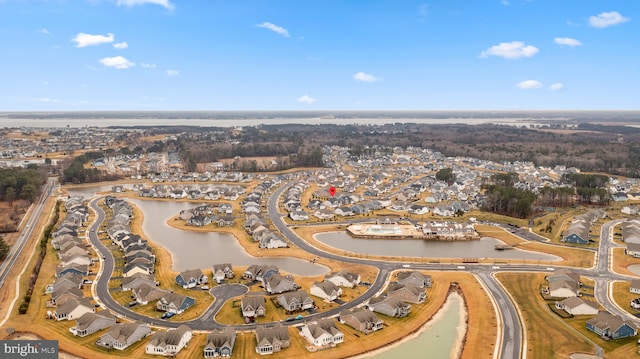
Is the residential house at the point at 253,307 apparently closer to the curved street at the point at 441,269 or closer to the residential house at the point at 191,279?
the curved street at the point at 441,269

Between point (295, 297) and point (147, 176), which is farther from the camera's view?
point (147, 176)

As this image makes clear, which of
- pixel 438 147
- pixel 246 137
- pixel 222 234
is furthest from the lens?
pixel 246 137

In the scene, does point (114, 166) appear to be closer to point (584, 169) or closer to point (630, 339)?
point (630, 339)

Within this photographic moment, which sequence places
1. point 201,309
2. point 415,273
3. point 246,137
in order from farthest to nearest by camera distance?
point 246,137, point 415,273, point 201,309

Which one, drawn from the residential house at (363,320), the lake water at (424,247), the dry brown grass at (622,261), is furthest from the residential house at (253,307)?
the dry brown grass at (622,261)

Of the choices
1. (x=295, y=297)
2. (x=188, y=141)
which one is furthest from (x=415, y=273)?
(x=188, y=141)

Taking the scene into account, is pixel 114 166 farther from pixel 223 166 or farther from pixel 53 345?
pixel 53 345

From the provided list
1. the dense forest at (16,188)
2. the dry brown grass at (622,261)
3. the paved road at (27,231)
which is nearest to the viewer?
the paved road at (27,231)
